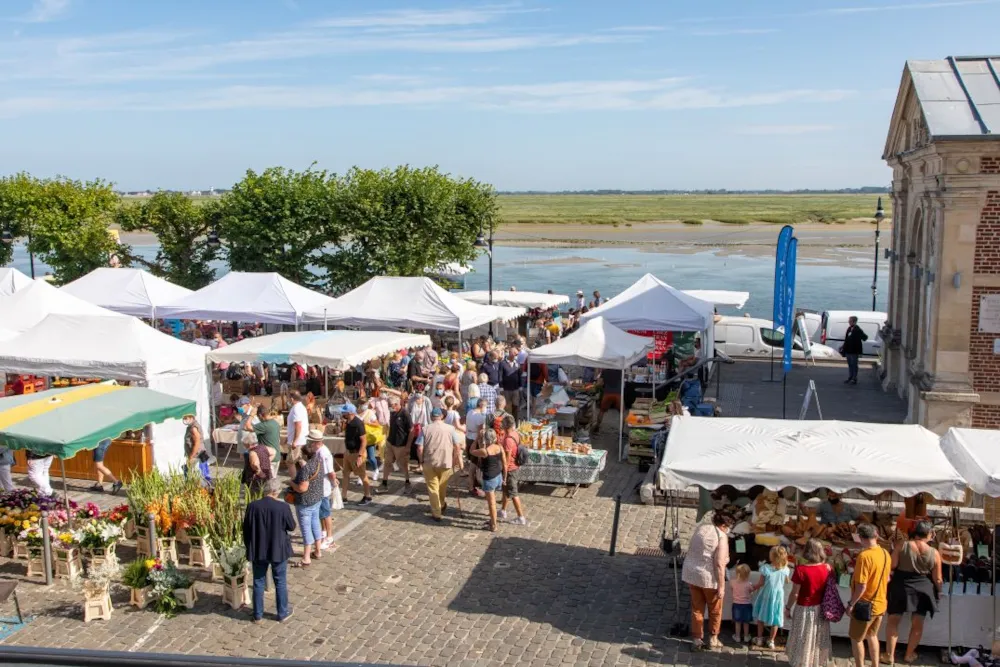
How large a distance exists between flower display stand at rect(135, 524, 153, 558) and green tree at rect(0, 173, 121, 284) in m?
23.5

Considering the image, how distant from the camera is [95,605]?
8820 millimetres

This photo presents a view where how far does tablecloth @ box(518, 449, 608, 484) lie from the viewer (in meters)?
12.9

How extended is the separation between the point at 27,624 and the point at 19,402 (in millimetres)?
3409

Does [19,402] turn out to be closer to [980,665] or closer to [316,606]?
[316,606]

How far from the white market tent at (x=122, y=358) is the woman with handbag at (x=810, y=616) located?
30.9 feet

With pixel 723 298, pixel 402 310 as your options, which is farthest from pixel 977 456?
pixel 723 298

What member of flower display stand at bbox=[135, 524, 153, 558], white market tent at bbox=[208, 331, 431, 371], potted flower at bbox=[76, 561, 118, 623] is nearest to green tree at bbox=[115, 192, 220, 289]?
white market tent at bbox=[208, 331, 431, 371]

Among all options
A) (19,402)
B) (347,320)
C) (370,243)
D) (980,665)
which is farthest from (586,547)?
(370,243)

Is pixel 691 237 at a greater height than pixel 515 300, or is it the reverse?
pixel 515 300

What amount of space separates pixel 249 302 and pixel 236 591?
41.3 ft

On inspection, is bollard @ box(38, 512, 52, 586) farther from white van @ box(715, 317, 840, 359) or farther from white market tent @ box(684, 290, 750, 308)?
white van @ box(715, 317, 840, 359)

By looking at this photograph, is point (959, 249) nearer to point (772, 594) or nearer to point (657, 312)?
point (657, 312)

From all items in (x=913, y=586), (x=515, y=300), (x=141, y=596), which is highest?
(x=515, y=300)

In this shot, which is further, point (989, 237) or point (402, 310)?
point (402, 310)
